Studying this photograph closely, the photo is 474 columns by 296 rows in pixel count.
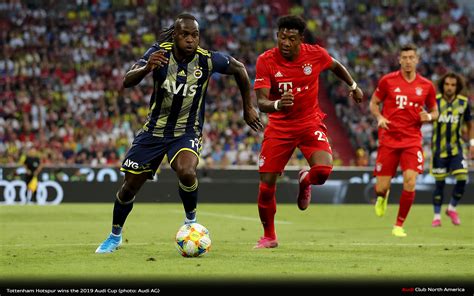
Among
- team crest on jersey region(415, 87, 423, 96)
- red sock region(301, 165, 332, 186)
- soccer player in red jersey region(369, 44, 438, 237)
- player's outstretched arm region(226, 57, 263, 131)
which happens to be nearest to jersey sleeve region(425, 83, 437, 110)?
soccer player in red jersey region(369, 44, 438, 237)

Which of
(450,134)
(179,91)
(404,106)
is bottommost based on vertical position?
(450,134)

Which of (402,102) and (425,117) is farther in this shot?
(402,102)

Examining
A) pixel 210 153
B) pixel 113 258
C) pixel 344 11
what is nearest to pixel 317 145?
pixel 113 258

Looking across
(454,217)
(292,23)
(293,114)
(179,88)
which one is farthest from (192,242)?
(454,217)

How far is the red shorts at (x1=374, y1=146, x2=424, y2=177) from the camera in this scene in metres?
14.1

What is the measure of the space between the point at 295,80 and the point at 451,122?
23.0 ft

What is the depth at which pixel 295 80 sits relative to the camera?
11047 mm

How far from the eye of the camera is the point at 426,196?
27031 mm

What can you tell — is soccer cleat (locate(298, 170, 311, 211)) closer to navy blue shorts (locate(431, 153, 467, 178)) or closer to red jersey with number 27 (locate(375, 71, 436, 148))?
red jersey with number 27 (locate(375, 71, 436, 148))

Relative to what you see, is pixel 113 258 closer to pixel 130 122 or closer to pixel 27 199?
pixel 27 199

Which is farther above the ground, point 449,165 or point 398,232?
point 449,165

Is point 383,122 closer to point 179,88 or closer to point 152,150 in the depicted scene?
point 179,88

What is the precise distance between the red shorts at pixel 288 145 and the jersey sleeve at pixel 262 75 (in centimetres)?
77

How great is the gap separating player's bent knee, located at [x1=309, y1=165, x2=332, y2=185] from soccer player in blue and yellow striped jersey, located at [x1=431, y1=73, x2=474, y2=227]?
662 cm
